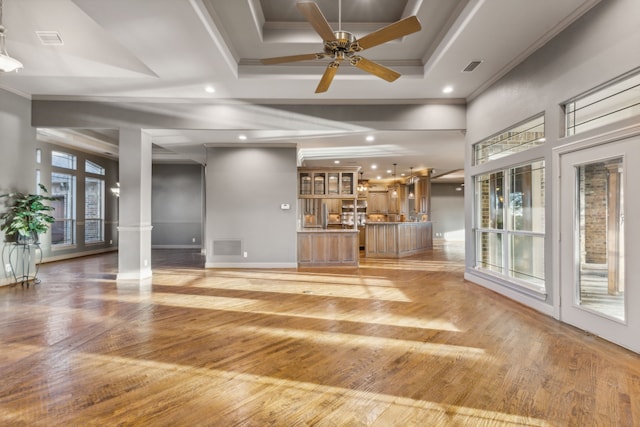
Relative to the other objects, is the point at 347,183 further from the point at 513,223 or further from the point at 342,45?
the point at 342,45

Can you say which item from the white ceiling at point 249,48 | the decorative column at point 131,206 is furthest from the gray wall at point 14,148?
the decorative column at point 131,206

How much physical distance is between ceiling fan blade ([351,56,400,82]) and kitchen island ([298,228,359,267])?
15.2 ft

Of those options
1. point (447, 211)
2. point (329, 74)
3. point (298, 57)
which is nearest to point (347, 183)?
point (329, 74)

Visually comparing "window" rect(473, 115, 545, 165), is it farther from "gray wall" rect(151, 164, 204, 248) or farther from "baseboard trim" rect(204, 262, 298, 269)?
"gray wall" rect(151, 164, 204, 248)

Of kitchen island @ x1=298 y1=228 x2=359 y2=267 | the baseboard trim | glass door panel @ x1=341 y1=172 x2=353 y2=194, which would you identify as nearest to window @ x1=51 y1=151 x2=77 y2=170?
the baseboard trim

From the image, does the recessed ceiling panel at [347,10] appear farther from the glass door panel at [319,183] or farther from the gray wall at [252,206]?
the glass door panel at [319,183]

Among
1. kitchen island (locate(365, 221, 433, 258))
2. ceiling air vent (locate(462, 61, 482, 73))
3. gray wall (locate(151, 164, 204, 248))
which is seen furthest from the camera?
gray wall (locate(151, 164, 204, 248))

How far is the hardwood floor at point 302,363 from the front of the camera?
6.40 ft

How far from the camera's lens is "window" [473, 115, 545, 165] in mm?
4227

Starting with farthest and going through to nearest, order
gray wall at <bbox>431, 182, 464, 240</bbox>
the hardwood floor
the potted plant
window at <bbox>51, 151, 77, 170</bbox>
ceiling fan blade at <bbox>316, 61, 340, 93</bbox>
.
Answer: gray wall at <bbox>431, 182, 464, 240</bbox>
window at <bbox>51, 151, 77, 170</bbox>
the potted plant
ceiling fan blade at <bbox>316, 61, 340, 93</bbox>
the hardwood floor

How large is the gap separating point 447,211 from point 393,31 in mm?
14735

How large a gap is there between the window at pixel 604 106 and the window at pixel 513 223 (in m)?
0.68

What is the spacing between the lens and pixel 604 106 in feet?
10.7

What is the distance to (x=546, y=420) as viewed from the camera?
187 cm
